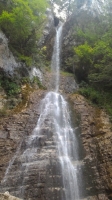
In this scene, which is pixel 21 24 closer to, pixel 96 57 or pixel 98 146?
pixel 96 57

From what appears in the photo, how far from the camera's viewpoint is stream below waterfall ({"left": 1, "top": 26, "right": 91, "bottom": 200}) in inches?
306

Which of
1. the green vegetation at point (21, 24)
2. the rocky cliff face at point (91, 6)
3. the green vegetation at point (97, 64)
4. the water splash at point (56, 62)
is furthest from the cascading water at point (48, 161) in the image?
the rocky cliff face at point (91, 6)

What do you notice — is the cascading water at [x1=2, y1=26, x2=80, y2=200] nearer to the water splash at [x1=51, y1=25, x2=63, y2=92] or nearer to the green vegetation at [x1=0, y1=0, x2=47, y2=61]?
the green vegetation at [x1=0, y1=0, x2=47, y2=61]

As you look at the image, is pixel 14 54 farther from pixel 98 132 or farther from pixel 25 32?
pixel 98 132

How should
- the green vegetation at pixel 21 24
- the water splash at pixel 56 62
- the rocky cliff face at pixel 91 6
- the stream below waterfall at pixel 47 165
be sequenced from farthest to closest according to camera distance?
1. the rocky cliff face at pixel 91 6
2. the water splash at pixel 56 62
3. the green vegetation at pixel 21 24
4. the stream below waterfall at pixel 47 165

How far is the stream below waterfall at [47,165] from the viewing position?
25.5 feet

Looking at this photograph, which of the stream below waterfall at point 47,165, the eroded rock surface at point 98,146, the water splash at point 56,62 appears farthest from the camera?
the water splash at point 56,62

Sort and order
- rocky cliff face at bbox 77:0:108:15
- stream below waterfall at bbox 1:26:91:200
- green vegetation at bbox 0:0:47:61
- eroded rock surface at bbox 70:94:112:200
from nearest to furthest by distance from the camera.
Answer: stream below waterfall at bbox 1:26:91:200 → eroded rock surface at bbox 70:94:112:200 → green vegetation at bbox 0:0:47:61 → rocky cliff face at bbox 77:0:108:15

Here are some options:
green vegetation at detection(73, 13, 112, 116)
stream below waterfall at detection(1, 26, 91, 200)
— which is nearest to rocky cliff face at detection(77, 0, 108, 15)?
green vegetation at detection(73, 13, 112, 116)

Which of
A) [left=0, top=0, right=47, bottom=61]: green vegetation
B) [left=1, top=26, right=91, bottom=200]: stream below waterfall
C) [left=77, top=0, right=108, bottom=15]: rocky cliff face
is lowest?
[left=1, top=26, right=91, bottom=200]: stream below waterfall

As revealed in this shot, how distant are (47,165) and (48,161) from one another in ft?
0.63

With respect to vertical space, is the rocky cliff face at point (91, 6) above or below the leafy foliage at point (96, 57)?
above

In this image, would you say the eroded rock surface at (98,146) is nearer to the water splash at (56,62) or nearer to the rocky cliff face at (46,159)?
the rocky cliff face at (46,159)

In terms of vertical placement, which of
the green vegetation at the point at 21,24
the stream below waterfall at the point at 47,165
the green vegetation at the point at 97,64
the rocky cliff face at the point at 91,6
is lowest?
the stream below waterfall at the point at 47,165
